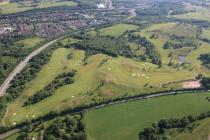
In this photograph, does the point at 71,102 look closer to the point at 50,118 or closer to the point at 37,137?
the point at 50,118

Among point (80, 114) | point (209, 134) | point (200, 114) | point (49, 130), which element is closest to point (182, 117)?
point (200, 114)

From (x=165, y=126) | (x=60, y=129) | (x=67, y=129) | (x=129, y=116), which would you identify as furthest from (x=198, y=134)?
(x=60, y=129)

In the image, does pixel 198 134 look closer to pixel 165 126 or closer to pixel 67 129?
pixel 165 126

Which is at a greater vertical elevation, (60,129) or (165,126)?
(165,126)

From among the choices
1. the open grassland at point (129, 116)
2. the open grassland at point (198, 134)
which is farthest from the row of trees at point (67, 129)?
the open grassland at point (198, 134)

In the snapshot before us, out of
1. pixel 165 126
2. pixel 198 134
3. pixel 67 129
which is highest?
pixel 198 134

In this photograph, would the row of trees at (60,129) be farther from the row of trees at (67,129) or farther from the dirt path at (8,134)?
the dirt path at (8,134)

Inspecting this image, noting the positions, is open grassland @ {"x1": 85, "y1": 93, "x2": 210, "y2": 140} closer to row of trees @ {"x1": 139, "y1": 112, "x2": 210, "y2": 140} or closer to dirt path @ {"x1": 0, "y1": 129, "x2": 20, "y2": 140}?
row of trees @ {"x1": 139, "y1": 112, "x2": 210, "y2": 140}
